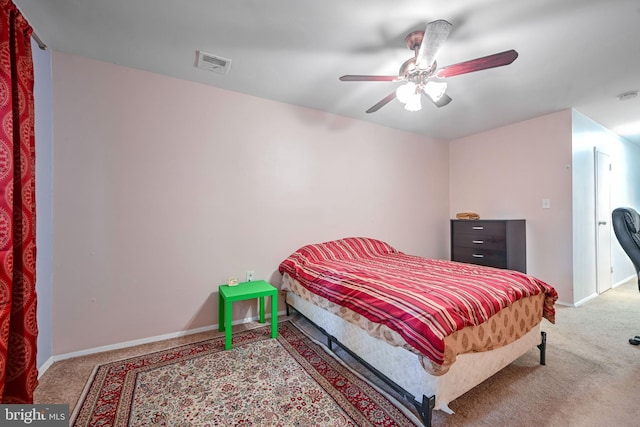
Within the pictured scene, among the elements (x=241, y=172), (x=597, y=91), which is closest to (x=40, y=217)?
(x=241, y=172)

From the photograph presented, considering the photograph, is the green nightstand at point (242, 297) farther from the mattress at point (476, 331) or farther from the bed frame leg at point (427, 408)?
the bed frame leg at point (427, 408)

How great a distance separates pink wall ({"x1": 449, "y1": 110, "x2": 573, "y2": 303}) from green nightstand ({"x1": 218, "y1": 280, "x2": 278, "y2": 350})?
10.8ft

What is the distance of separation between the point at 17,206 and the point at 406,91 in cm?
242

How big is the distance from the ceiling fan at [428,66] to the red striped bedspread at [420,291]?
1.29 metres

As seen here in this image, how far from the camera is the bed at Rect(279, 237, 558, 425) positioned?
4.30ft

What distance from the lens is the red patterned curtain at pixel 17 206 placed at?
1.30 meters

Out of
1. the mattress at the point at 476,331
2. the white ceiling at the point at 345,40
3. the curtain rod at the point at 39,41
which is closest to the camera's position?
the mattress at the point at 476,331

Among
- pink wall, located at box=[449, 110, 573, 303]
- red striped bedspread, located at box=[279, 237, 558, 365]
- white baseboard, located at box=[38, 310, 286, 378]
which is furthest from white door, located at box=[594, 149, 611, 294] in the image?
white baseboard, located at box=[38, 310, 286, 378]

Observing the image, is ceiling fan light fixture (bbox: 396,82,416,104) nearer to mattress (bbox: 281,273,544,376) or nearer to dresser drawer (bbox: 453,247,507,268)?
mattress (bbox: 281,273,544,376)

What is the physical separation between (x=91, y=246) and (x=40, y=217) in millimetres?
371

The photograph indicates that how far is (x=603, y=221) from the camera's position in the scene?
357 centimetres

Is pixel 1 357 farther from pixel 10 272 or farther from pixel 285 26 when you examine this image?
pixel 285 26

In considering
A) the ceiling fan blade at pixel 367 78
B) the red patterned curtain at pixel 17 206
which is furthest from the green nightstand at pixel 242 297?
the ceiling fan blade at pixel 367 78

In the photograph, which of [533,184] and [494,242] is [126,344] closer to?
[494,242]
